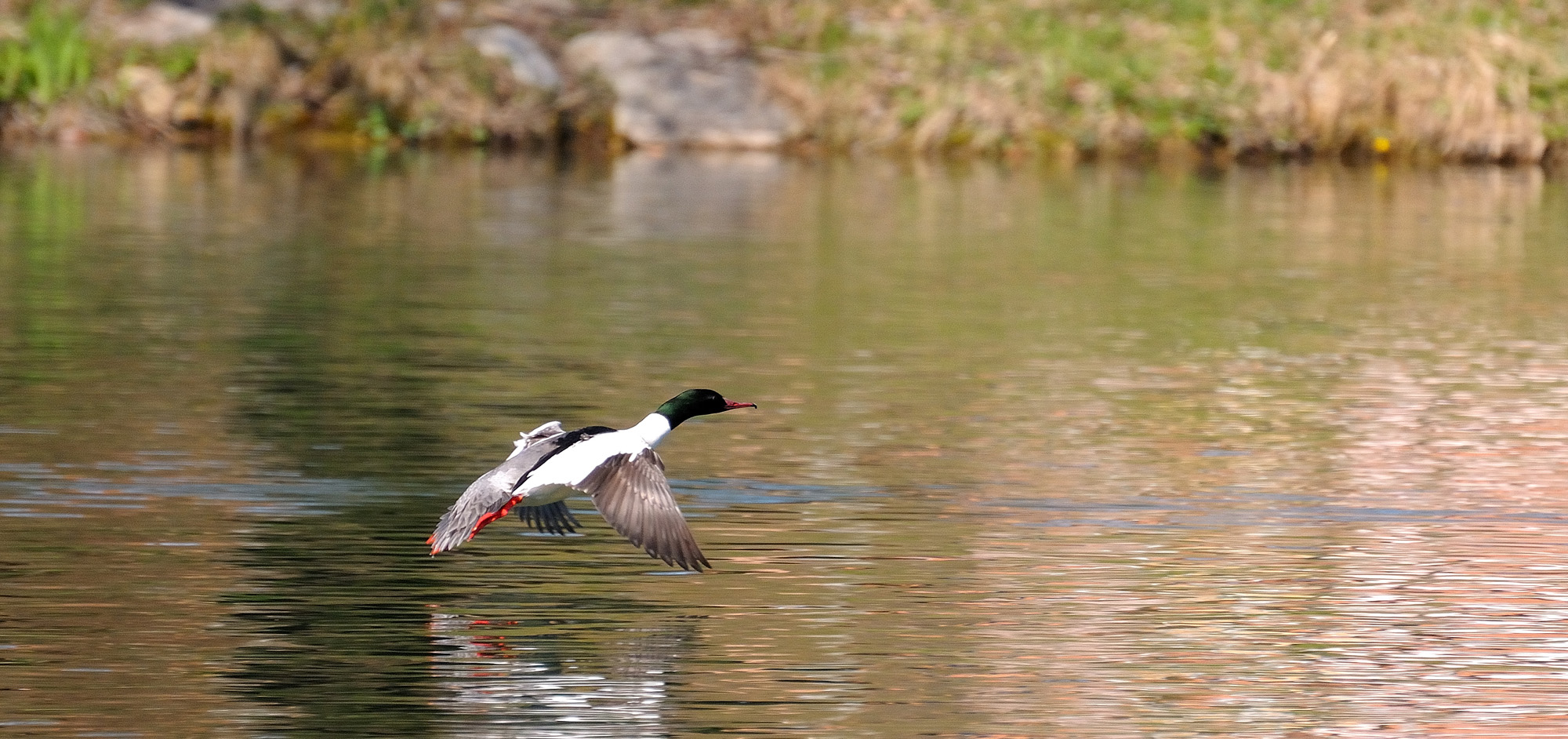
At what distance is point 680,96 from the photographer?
3148 centimetres

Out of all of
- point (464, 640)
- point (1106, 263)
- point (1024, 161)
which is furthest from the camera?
point (1024, 161)

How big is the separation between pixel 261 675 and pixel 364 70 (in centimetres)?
2456

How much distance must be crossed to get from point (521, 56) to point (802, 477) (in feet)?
70.1

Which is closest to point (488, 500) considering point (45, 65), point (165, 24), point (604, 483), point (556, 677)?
point (604, 483)

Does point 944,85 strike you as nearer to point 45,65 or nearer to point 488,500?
point 45,65

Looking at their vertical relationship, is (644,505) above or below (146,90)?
above

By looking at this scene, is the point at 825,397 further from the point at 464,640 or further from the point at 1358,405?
the point at 464,640

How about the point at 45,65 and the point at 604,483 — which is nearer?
the point at 604,483

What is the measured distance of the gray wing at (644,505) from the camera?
775 centimetres

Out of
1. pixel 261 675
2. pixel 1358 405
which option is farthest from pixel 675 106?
pixel 261 675

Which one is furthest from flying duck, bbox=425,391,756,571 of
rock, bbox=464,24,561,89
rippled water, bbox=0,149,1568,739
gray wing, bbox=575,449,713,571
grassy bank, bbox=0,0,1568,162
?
rock, bbox=464,24,561,89

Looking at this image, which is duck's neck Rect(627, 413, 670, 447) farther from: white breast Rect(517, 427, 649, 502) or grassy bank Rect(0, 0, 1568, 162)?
grassy bank Rect(0, 0, 1568, 162)

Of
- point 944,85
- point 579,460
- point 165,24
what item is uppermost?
point 579,460

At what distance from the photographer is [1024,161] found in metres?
30.2
